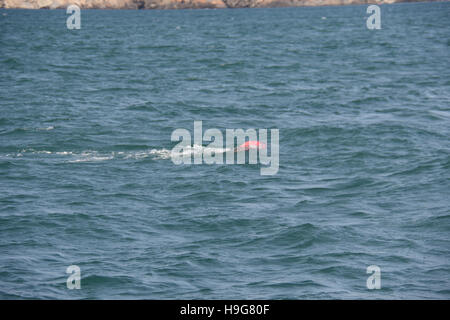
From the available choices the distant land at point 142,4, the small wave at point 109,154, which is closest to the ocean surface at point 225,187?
the small wave at point 109,154

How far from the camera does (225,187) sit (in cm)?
2300

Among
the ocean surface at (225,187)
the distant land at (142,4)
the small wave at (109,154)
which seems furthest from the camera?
the distant land at (142,4)

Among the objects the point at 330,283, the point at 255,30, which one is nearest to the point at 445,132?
the point at 330,283

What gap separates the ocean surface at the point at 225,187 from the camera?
15742 mm

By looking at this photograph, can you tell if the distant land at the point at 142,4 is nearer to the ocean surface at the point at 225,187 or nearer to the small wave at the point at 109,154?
the ocean surface at the point at 225,187

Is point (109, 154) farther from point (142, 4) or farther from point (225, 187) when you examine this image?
point (142, 4)

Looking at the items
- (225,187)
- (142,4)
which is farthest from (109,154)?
(142,4)

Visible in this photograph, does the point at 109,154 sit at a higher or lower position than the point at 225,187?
higher

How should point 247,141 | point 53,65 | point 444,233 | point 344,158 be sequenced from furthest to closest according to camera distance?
point 53,65, point 247,141, point 344,158, point 444,233

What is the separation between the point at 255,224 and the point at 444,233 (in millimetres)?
5460

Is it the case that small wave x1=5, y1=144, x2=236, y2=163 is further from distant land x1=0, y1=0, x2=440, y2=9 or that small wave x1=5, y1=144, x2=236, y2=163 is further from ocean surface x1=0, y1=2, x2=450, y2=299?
distant land x1=0, y1=0, x2=440, y2=9

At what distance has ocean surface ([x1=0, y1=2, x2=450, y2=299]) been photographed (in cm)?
1574

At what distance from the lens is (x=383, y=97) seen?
3878cm

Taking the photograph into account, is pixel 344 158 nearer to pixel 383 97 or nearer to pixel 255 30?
pixel 383 97
